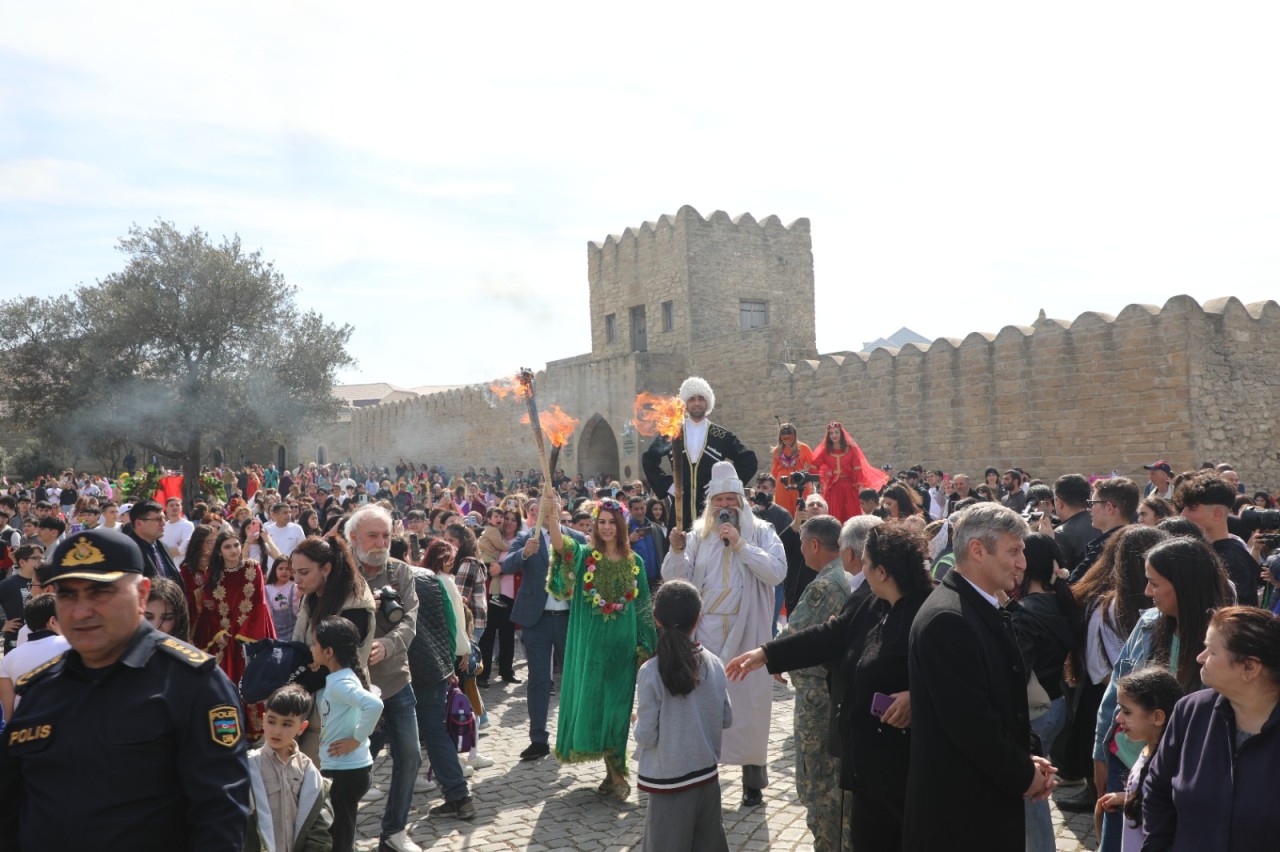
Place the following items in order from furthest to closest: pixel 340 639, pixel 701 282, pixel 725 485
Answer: pixel 701 282 < pixel 725 485 < pixel 340 639

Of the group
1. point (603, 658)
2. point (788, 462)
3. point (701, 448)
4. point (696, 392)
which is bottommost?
point (603, 658)

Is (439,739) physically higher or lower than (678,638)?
lower

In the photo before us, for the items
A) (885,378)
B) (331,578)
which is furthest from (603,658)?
(885,378)

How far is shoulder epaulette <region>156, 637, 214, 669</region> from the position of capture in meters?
2.31

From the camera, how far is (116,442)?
1192 inches

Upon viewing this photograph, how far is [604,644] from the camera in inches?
219

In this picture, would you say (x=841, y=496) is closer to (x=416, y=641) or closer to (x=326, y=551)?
(x=416, y=641)

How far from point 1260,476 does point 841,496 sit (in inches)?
339

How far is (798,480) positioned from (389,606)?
6.31 metres

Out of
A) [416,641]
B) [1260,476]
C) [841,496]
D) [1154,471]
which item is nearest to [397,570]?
[416,641]

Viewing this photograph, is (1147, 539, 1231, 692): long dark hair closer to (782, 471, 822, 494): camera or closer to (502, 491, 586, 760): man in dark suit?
(502, 491, 586, 760): man in dark suit

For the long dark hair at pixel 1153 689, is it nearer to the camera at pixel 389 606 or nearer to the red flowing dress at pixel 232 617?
the camera at pixel 389 606

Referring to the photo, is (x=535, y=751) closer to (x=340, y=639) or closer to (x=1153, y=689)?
(x=340, y=639)

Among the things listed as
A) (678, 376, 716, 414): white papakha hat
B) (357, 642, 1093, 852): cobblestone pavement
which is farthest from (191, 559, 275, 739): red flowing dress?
(678, 376, 716, 414): white papakha hat
